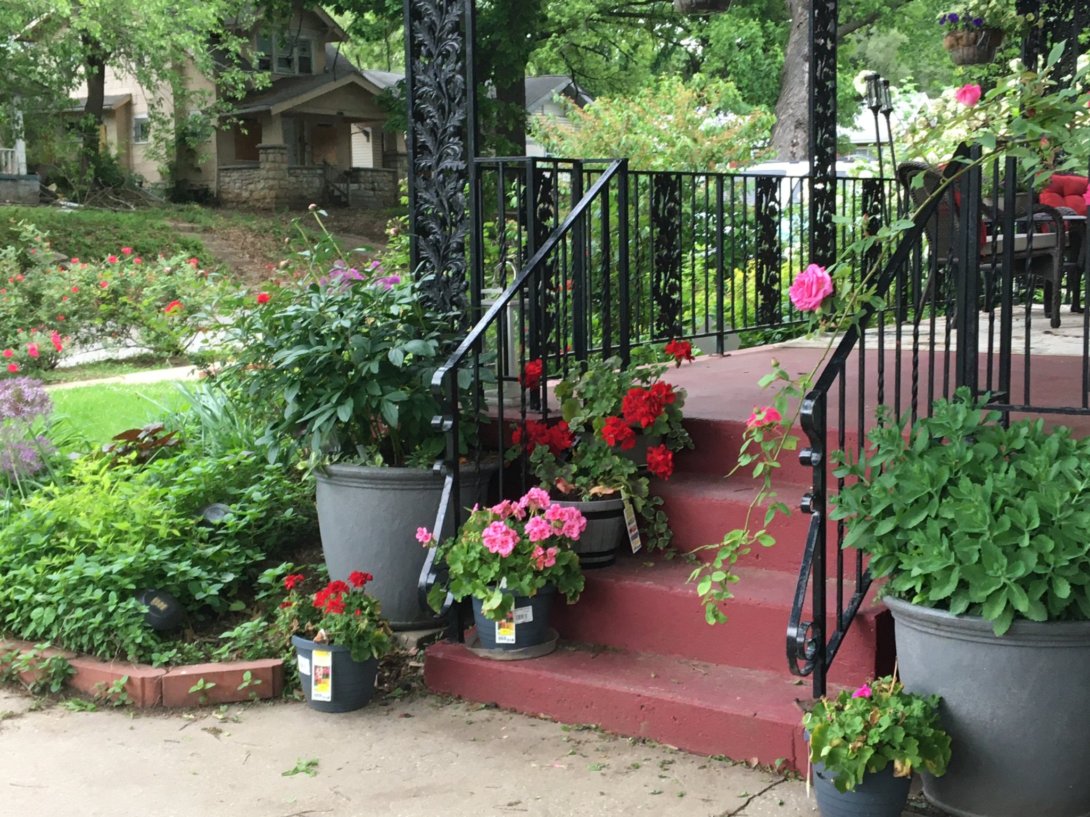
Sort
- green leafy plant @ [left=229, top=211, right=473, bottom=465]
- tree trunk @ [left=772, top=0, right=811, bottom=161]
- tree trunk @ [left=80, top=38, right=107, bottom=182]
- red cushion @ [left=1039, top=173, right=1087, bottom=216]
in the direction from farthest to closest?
tree trunk @ [left=80, top=38, right=107, bottom=182], tree trunk @ [left=772, top=0, right=811, bottom=161], red cushion @ [left=1039, top=173, right=1087, bottom=216], green leafy plant @ [left=229, top=211, right=473, bottom=465]

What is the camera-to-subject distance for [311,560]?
203 inches

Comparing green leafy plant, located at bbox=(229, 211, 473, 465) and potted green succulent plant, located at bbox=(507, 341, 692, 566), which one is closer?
potted green succulent plant, located at bbox=(507, 341, 692, 566)

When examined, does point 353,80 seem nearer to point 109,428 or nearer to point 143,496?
point 109,428

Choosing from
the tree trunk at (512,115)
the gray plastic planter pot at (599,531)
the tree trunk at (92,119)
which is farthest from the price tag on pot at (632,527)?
the tree trunk at (92,119)

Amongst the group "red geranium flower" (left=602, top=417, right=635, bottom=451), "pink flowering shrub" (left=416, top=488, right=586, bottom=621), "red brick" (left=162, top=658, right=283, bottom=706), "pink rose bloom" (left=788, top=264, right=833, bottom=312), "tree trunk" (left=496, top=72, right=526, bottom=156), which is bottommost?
"red brick" (left=162, top=658, right=283, bottom=706)

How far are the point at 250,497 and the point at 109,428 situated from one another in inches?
98.5

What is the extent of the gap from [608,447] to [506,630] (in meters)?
0.76

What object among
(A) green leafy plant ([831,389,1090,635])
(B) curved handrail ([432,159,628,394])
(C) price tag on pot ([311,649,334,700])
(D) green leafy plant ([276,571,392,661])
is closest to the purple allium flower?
(D) green leafy plant ([276,571,392,661])

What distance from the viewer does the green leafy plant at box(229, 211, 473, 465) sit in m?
4.45

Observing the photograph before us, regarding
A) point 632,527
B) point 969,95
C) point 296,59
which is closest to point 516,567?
point 632,527

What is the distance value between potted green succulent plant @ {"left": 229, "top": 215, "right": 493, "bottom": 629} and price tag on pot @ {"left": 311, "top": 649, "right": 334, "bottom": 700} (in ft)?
1.94

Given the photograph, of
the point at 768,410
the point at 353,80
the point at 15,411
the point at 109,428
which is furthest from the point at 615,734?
the point at 353,80

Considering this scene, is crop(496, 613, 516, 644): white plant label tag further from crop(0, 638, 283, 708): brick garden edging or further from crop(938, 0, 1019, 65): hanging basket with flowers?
crop(938, 0, 1019, 65): hanging basket with flowers

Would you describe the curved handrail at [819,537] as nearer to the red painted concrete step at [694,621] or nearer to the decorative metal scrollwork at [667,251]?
the red painted concrete step at [694,621]
